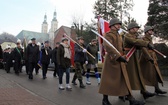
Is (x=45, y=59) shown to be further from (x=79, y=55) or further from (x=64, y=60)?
(x=64, y=60)

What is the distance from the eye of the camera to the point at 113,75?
6.40 metres

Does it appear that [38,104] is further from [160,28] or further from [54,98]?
[160,28]

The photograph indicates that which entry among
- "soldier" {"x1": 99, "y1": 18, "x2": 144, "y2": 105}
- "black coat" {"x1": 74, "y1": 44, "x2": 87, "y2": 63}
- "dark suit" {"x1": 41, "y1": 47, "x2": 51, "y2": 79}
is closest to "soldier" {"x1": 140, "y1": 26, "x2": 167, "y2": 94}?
"soldier" {"x1": 99, "y1": 18, "x2": 144, "y2": 105}

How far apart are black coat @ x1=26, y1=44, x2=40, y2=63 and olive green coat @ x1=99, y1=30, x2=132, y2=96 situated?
7.24 meters

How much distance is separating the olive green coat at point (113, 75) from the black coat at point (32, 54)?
7.24m

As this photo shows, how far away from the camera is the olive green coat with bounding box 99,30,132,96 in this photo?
627cm

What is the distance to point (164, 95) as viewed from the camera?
8344mm

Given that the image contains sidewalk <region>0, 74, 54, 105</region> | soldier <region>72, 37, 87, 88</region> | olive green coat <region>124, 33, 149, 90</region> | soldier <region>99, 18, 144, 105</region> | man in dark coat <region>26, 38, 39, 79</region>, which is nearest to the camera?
soldier <region>99, 18, 144, 105</region>

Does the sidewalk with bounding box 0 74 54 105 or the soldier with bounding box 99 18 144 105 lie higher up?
Result: the soldier with bounding box 99 18 144 105

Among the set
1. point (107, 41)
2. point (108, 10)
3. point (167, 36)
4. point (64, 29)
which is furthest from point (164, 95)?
point (64, 29)

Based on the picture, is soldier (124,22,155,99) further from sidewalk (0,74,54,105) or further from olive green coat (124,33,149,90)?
sidewalk (0,74,54,105)

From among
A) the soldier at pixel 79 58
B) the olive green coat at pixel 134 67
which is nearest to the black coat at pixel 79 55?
the soldier at pixel 79 58

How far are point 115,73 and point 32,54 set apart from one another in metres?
7.56

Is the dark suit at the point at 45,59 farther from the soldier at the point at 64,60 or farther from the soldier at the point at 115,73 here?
the soldier at the point at 115,73
